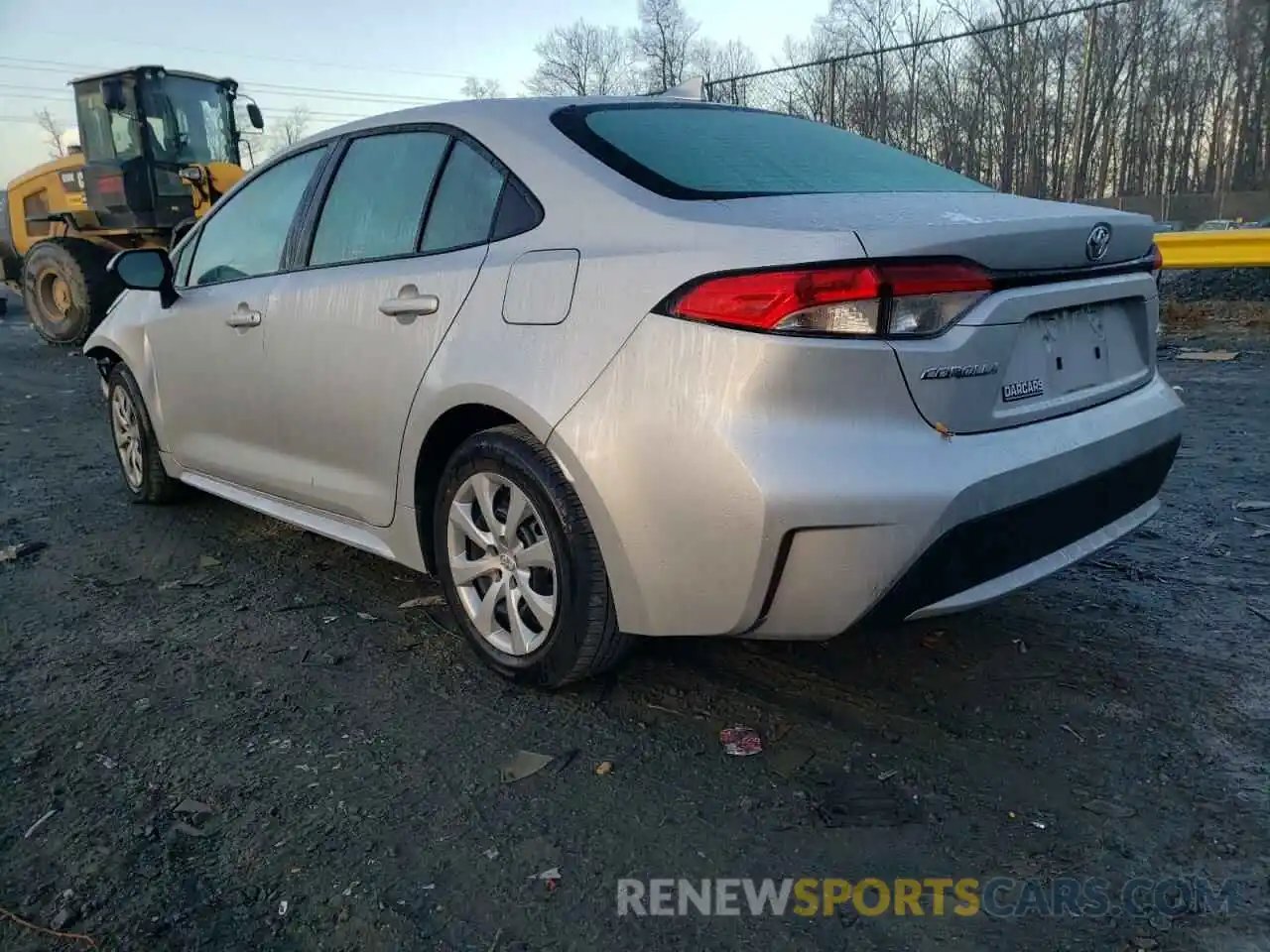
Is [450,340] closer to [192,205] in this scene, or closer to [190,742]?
[190,742]

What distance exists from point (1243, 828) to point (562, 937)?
1.45 meters

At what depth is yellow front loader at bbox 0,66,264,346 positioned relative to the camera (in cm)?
1122

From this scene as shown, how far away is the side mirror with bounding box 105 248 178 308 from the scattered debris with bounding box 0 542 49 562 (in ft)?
4.02

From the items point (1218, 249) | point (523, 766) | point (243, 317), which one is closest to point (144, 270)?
point (243, 317)

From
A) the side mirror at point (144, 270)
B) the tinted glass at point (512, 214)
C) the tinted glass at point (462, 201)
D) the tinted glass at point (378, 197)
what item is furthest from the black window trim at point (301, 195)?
the tinted glass at point (512, 214)

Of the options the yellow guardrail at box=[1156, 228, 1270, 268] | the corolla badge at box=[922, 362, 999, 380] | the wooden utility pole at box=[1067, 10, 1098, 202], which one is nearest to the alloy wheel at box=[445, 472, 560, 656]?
the corolla badge at box=[922, 362, 999, 380]

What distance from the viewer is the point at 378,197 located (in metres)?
3.21

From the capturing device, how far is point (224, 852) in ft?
6.82

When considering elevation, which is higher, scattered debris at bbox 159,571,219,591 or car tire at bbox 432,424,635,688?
car tire at bbox 432,424,635,688

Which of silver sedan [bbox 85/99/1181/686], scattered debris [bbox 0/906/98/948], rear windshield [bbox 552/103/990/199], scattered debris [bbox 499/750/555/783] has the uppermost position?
rear windshield [bbox 552/103/990/199]

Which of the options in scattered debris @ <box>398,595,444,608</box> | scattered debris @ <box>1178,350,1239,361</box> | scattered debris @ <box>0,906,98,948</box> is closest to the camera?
scattered debris @ <box>0,906,98,948</box>

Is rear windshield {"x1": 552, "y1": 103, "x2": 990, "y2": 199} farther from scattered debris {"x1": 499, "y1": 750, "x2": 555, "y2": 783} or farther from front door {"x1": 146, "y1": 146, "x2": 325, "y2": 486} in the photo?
scattered debris {"x1": 499, "y1": 750, "x2": 555, "y2": 783}

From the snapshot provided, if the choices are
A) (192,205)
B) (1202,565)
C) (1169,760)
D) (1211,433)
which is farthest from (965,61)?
(1169,760)

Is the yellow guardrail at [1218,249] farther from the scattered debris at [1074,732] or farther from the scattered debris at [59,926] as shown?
the scattered debris at [59,926]
